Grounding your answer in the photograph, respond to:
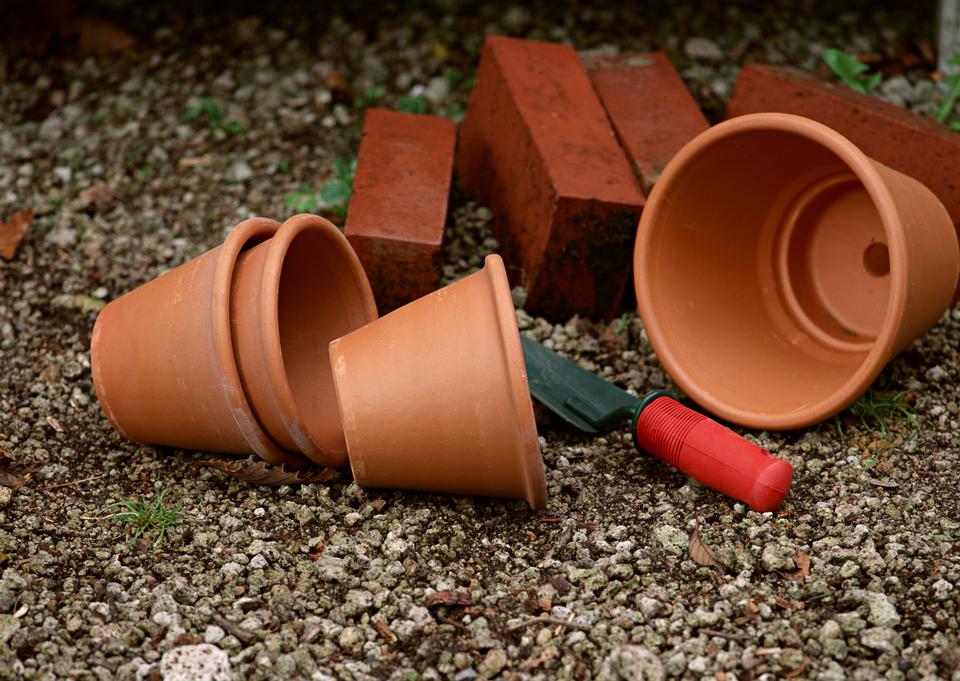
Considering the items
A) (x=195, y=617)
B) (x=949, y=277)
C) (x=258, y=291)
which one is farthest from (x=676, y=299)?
(x=195, y=617)

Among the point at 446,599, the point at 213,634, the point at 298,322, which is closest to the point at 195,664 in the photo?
the point at 213,634

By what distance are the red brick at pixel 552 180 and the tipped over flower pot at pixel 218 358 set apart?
0.48 meters

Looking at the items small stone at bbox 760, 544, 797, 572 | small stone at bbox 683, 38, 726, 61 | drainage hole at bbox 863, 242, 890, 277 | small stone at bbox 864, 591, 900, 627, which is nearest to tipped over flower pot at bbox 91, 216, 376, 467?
small stone at bbox 760, 544, 797, 572

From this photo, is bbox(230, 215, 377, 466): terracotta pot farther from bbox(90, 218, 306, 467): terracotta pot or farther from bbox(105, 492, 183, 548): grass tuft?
bbox(105, 492, 183, 548): grass tuft

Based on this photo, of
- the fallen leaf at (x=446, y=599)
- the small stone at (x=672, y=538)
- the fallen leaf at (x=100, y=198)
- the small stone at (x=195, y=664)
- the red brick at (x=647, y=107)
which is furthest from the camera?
the fallen leaf at (x=100, y=198)

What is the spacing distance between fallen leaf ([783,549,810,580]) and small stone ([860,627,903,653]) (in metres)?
0.17

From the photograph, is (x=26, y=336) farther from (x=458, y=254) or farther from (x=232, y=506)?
(x=458, y=254)

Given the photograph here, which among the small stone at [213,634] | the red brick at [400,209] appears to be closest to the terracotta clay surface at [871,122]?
the red brick at [400,209]

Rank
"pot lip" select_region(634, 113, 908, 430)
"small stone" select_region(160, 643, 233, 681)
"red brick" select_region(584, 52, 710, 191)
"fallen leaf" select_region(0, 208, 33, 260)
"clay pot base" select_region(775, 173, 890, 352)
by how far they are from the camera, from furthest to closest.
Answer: "fallen leaf" select_region(0, 208, 33, 260), "red brick" select_region(584, 52, 710, 191), "clay pot base" select_region(775, 173, 890, 352), "pot lip" select_region(634, 113, 908, 430), "small stone" select_region(160, 643, 233, 681)

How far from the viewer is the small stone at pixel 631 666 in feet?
5.50

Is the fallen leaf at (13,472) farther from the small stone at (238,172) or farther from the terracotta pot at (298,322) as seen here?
the small stone at (238,172)

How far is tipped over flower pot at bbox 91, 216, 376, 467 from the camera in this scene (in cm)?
204

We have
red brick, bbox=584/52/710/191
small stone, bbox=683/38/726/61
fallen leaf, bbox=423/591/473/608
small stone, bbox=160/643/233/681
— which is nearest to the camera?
small stone, bbox=160/643/233/681

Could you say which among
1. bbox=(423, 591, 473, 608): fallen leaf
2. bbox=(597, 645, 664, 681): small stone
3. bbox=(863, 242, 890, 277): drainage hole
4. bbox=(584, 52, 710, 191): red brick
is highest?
bbox=(584, 52, 710, 191): red brick
